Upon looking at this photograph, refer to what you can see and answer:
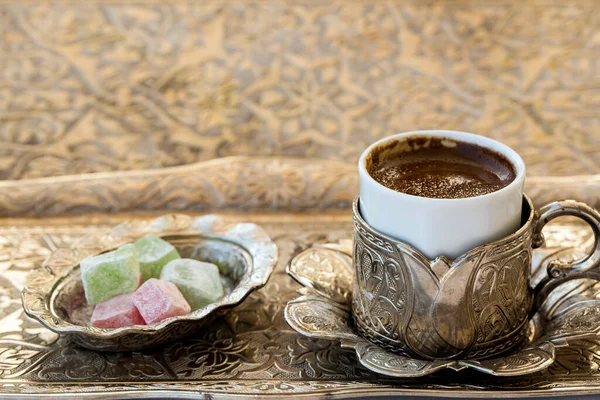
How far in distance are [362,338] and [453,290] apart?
0.12 m

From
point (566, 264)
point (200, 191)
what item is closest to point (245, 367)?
point (566, 264)

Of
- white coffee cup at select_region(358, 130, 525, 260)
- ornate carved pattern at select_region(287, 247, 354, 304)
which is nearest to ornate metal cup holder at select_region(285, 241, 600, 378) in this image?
ornate carved pattern at select_region(287, 247, 354, 304)

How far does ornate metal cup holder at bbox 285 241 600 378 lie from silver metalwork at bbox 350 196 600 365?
0.05 ft

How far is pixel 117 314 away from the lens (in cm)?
75

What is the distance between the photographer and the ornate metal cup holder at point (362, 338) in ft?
2.14

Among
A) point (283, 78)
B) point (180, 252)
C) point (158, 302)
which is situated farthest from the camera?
point (283, 78)

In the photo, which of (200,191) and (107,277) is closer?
(107,277)

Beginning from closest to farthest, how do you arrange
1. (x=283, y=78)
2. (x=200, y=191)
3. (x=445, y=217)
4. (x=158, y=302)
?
(x=445, y=217) < (x=158, y=302) < (x=200, y=191) < (x=283, y=78)

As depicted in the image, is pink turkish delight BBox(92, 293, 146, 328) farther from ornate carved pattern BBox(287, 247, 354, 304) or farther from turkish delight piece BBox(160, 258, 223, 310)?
ornate carved pattern BBox(287, 247, 354, 304)

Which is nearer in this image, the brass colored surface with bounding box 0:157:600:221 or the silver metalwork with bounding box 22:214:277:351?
the silver metalwork with bounding box 22:214:277:351

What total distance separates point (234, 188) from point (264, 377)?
1.58 ft

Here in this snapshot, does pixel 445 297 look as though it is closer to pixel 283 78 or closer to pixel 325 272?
pixel 325 272

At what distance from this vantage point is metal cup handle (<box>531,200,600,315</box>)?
693mm

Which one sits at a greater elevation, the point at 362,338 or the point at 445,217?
the point at 445,217
